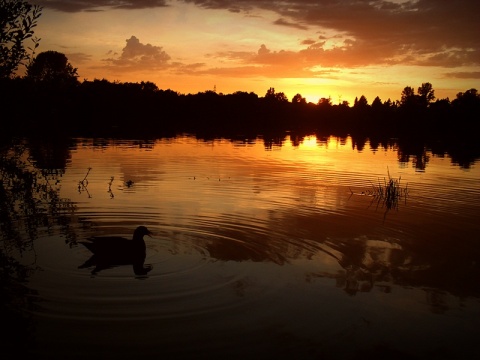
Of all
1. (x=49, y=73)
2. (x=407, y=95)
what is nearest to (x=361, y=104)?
(x=407, y=95)

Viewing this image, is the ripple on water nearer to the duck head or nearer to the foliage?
the duck head

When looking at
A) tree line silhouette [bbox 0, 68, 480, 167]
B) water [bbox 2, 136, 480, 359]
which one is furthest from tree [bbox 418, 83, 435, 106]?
water [bbox 2, 136, 480, 359]

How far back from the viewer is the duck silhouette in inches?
453

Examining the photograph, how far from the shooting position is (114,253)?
11.8m

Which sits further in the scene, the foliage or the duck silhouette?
the foliage

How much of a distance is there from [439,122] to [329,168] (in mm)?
Answer: 104224

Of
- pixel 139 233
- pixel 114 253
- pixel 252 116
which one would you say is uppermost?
pixel 252 116

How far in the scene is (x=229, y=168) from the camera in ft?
109

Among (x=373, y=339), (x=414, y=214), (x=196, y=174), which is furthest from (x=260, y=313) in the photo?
(x=196, y=174)

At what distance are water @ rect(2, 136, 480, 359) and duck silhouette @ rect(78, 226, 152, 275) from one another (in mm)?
296

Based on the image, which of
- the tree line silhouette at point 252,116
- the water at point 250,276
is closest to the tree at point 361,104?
the tree line silhouette at point 252,116

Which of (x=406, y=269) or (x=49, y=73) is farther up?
(x=49, y=73)

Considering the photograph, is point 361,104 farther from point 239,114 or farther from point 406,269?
point 406,269

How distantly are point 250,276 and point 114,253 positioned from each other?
3.90 meters
